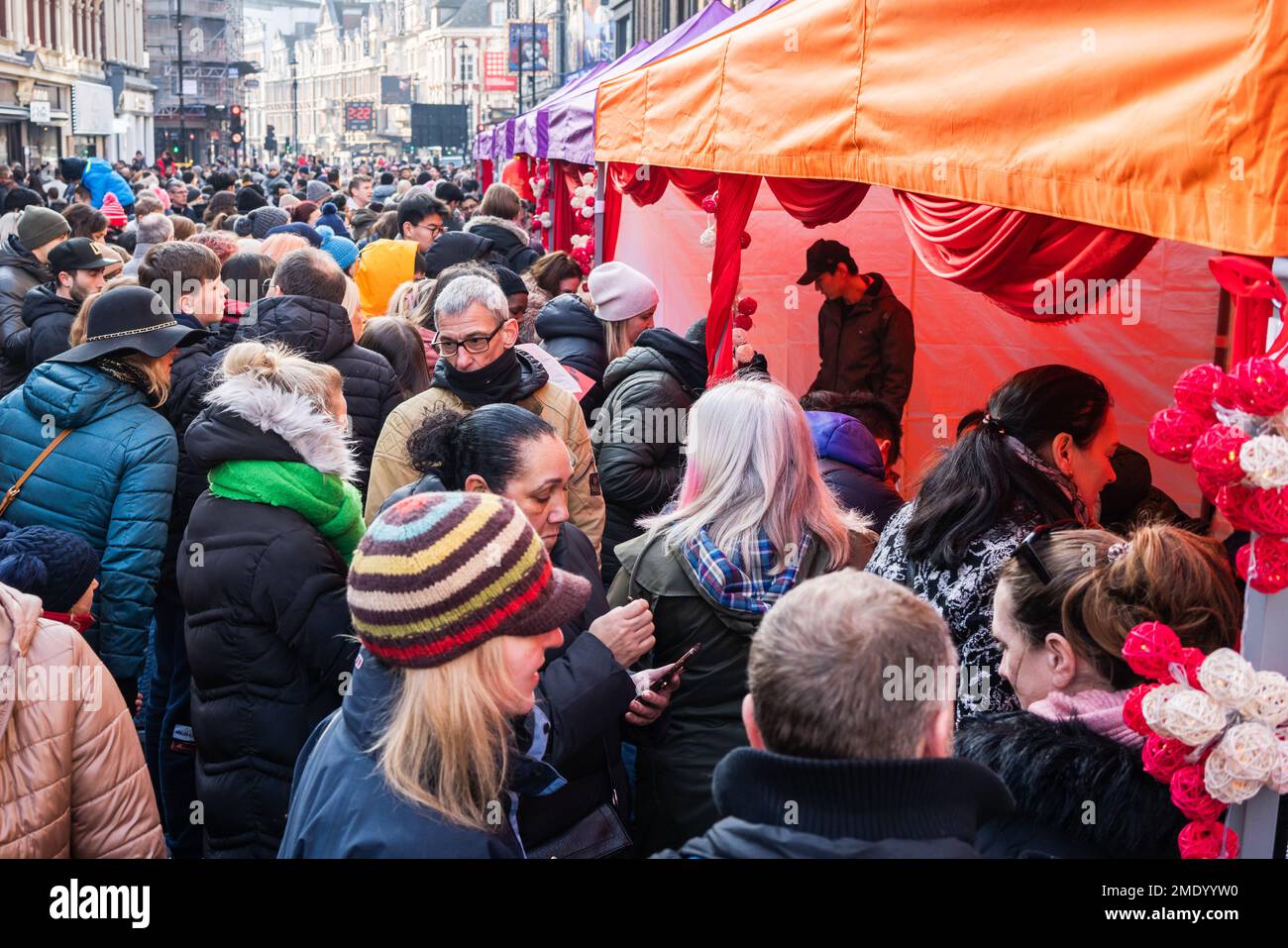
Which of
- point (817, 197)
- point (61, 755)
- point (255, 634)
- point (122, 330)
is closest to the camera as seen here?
point (61, 755)

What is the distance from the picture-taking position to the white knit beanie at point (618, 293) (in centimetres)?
622

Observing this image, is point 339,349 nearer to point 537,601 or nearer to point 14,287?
point 14,287

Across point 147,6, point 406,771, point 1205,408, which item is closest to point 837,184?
point 1205,408

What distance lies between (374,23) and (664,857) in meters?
159

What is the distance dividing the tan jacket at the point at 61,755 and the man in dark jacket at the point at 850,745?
4.55 feet

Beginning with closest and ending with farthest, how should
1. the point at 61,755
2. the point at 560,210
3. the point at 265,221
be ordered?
the point at 61,755, the point at 265,221, the point at 560,210

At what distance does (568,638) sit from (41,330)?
443 centimetres

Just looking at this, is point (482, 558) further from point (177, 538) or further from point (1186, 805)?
point (177, 538)

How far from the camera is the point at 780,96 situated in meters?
4.79

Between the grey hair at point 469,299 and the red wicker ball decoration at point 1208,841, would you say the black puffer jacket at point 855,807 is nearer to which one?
the red wicker ball decoration at point 1208,841

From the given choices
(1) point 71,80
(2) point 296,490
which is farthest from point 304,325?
(1) point 71,80

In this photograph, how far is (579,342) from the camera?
627 cm

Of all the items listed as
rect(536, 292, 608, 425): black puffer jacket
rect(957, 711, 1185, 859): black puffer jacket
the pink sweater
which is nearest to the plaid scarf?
the pink sweater

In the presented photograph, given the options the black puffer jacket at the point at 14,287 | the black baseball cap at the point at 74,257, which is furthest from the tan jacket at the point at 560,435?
the black puffer jacket at the point at 14,287
